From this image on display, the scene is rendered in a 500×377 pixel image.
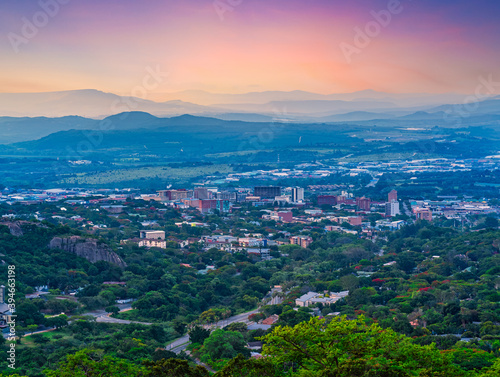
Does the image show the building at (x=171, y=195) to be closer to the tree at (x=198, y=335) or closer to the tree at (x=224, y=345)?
the tree at (x=198, y=335)

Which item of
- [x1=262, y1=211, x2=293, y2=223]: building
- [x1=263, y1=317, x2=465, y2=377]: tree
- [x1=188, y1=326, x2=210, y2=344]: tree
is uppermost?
[x1=263, y1=317, x2=465, y2=377]: tree

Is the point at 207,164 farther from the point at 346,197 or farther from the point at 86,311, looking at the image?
the point at 86,311

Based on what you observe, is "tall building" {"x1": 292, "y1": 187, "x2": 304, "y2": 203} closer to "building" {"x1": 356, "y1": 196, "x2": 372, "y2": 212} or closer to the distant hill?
"building" {"x1": 356, "y1": 196, "x2": 372, "y2": 212}

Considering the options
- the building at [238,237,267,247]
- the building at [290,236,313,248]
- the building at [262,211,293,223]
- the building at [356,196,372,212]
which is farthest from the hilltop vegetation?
the building at [356,196,372,212]

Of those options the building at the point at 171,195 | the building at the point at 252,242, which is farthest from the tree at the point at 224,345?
the building at the point at 171,195

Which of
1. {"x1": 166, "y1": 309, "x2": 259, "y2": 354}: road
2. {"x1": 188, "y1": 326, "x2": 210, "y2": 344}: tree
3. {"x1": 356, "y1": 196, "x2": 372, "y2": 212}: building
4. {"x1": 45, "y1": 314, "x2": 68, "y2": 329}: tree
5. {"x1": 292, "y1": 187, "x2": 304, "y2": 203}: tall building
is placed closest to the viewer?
{"x1": 166, "y1": 309, "x2": 259, "y2": 354}: road

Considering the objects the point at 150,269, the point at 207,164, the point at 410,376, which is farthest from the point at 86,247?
the point at 207,164

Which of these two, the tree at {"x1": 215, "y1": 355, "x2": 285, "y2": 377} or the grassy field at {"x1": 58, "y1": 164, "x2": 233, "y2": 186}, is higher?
the tree at {"x1": 215, "y1": 355, "x2": 285, "y2": 377}
